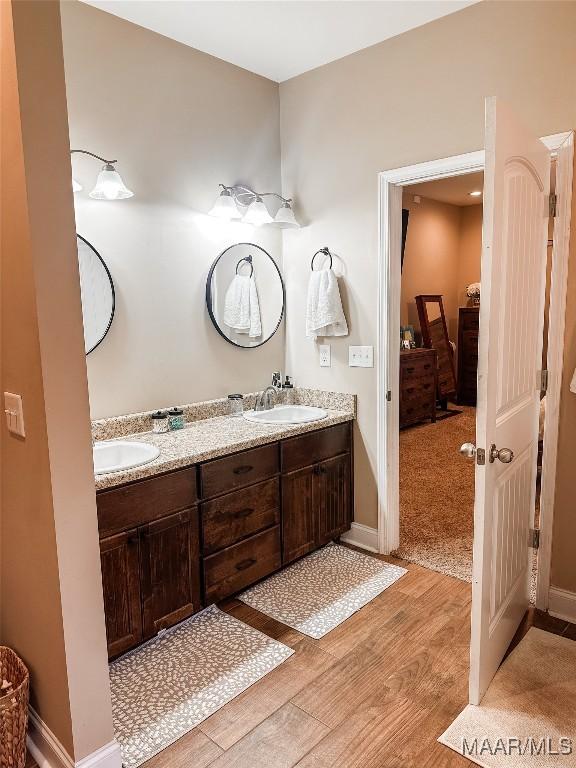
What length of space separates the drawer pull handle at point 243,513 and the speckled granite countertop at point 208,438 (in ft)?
0.97

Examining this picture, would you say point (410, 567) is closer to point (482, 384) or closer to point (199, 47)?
point (482, 384)

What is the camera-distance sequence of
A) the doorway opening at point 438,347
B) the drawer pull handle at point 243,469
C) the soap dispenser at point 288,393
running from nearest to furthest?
the drawer pull handle at point 243,469 → the soap dispenser at point 288,393 → the doorway opening at point 438,347

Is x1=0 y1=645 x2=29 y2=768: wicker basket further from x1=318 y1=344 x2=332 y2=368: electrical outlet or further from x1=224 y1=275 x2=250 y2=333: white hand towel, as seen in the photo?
x1=318 y1=344 x2=332 y2=368: electrical outlet

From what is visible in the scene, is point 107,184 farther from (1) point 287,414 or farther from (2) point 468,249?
(2) point 468,249

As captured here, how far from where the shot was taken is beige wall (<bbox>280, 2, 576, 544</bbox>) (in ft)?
7.18

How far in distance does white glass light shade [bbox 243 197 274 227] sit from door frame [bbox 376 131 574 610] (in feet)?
2.08

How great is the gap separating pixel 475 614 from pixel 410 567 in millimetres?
1072

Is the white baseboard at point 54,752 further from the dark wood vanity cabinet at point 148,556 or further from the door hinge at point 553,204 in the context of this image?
the door hinge at point 553,204

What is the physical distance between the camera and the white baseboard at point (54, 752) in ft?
5.02

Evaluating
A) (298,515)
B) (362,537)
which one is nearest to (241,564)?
(298,515)

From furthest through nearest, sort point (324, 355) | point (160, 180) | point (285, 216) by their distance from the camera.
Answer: point (324, 355) < point (285, 216) < point (160, 180)

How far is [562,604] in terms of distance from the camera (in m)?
2.34

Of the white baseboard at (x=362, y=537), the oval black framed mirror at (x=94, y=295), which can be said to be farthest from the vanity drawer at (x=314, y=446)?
the oval black framed mirror at (x=94, y=295)

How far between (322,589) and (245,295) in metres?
1.63
